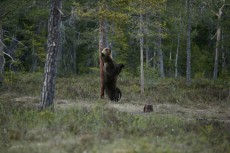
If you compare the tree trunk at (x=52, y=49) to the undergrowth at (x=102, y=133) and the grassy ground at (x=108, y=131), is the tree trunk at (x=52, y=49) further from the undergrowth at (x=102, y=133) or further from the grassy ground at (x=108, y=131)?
the undergrowth at (x=102, y=133)

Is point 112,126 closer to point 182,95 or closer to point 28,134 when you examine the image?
point 28,134

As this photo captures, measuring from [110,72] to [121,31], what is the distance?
289 inches

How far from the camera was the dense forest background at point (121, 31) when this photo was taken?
1021 inches

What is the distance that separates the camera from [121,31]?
26.4 meters

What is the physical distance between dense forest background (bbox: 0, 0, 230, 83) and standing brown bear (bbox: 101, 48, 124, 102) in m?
3.09

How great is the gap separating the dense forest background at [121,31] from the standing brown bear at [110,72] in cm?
309

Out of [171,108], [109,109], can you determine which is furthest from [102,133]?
[171,108]

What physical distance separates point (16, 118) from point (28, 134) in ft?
7.98

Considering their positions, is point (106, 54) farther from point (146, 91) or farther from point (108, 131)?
point (146, 91)

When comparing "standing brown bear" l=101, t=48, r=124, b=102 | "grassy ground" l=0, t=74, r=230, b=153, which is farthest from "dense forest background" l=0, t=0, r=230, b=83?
"grassy ground" l=0, t=74, r=230, b=153

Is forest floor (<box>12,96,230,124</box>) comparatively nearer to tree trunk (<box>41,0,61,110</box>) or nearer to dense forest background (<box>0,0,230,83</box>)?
tree trunk (<box>41,0,61,110</box>)

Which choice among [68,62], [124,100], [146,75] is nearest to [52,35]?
[124,100]

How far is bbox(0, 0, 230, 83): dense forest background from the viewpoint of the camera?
25922 mm

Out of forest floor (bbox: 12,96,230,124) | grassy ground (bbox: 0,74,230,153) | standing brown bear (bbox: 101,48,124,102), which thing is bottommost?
forest floor (bbox: 12,96,230,124)
